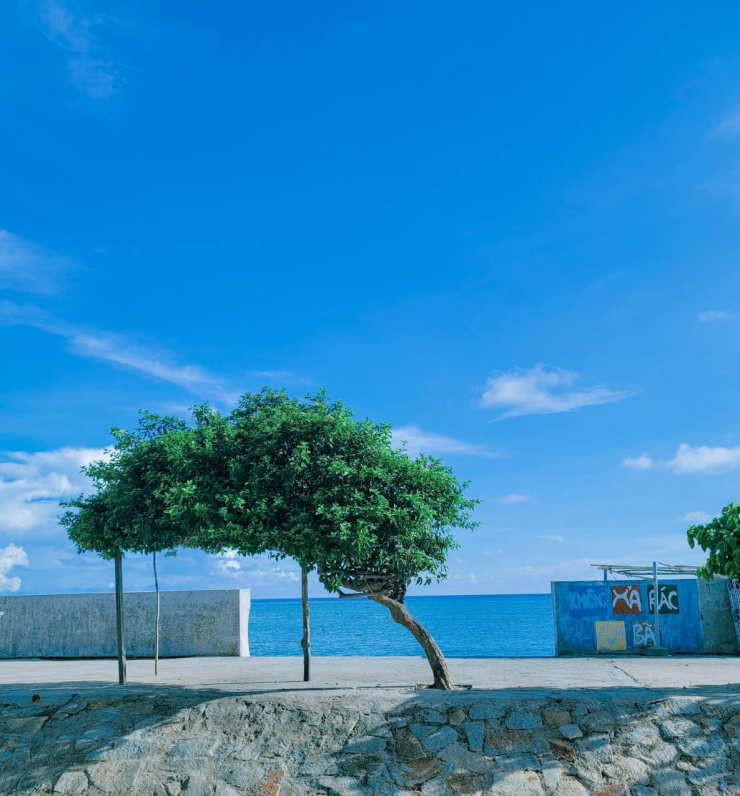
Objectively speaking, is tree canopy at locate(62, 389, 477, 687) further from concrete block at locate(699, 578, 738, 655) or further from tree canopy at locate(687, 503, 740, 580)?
concrete block at locate(699, 578, 738, 655)

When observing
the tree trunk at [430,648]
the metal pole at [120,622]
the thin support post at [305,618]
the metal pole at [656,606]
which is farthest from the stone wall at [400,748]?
the metal pole at [656,606]

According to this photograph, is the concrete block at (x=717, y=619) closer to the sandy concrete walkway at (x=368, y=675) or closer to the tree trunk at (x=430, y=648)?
the sandy concrete walkway at (x=368, y=675)

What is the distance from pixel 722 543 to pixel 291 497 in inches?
215

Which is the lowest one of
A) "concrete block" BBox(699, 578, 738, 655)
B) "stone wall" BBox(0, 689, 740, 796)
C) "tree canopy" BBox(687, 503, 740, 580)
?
"stone wall" BBox(0, 689, 740, 796)

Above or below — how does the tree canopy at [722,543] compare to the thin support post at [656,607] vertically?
above

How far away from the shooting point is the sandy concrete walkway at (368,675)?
11.7 meters

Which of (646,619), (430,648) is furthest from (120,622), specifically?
(646,619)

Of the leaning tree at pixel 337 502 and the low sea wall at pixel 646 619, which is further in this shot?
the low sea wall at pixel 646 619

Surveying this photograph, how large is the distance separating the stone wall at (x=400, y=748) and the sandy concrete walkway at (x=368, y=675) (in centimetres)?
76

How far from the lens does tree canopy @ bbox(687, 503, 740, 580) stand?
30.4 ft

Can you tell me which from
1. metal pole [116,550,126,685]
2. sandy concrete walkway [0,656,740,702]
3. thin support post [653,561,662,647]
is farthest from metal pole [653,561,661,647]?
metal pole [116,550,126,685]

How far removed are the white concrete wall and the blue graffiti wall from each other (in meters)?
7.34

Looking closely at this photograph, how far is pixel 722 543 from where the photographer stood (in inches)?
364

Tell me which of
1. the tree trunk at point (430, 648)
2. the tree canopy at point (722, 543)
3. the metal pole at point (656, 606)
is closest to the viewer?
the tree canopy at point (722, 543)
